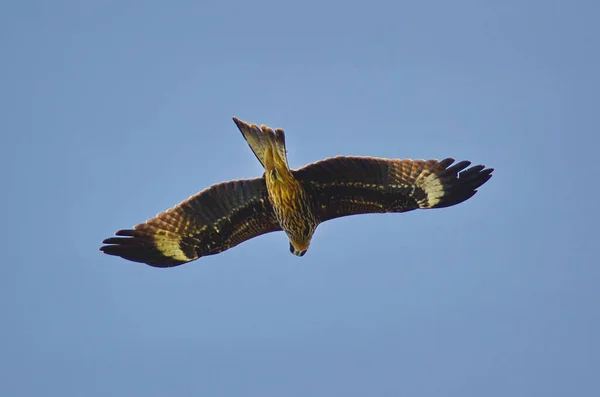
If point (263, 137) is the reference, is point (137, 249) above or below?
below

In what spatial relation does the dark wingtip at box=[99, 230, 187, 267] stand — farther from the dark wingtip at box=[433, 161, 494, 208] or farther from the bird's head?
the dark wingtip at box=[433, 161, 494, 208]

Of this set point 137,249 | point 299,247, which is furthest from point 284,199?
point 137,249

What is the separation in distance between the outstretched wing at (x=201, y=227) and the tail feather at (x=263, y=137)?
48 centimetres

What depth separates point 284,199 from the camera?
1034cm

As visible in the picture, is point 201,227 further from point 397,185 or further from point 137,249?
point 397,185

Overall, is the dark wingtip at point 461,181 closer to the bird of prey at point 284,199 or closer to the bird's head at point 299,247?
the bird of prey at point 284,199

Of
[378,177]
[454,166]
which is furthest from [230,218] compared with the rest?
[454,166]

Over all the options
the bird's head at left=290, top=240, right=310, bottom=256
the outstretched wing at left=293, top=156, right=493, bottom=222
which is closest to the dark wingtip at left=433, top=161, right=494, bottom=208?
the outstretched wing at left=293, top=156, right=493, bottom=222

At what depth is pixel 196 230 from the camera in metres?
10.8

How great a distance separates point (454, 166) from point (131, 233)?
13.0ft

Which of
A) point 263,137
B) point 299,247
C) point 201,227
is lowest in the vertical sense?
point 299,247

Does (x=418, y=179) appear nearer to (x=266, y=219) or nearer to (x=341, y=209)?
(x=341, y=209)

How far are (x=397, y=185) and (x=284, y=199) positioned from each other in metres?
1.33

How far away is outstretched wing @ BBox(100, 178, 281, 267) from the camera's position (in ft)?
34.5
